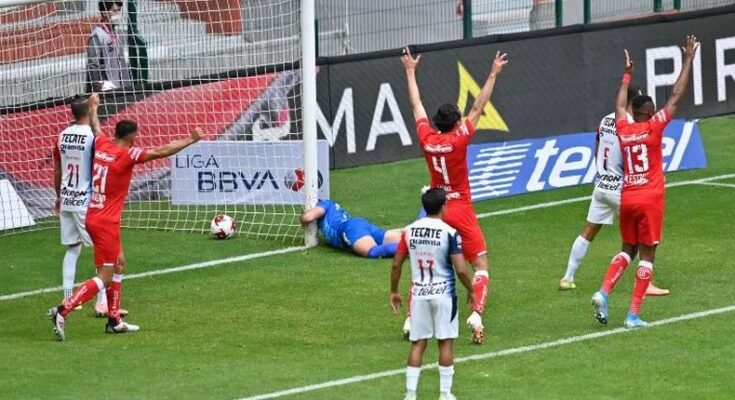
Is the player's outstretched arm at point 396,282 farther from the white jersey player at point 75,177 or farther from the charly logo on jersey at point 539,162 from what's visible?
the charly logo on jersey at point 539,162

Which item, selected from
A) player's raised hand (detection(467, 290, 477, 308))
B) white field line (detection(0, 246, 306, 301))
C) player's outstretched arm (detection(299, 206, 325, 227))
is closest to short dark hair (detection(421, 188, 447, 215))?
player's raised hand (detection(467, 290, 477, 308))

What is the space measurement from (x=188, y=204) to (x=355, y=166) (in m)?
3.48

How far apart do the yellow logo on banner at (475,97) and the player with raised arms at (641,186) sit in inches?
355

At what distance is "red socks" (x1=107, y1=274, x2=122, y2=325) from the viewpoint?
1444 cm

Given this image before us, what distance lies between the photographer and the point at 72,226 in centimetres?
1520

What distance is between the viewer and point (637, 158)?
46.2 feet

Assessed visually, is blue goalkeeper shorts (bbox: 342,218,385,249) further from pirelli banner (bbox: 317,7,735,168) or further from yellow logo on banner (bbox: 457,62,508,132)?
yellow logo on banner (bbox: 457,62,508,132)

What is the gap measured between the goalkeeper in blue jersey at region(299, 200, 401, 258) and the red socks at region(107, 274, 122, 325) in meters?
3.81

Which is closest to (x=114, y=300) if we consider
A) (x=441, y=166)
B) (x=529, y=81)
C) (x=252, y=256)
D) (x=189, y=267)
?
(x=189, y=267)

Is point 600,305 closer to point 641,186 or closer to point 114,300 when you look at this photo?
point 641,186

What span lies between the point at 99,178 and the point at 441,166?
10.6ft

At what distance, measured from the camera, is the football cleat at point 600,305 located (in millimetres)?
14000

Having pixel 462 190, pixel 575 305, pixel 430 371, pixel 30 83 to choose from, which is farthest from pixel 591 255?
pixel 30 83

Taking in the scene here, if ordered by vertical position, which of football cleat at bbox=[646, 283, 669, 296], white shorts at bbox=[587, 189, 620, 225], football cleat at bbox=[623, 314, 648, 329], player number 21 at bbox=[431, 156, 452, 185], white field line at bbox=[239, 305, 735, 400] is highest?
player number 21 at bbox=[431, 156, 452, 185]
